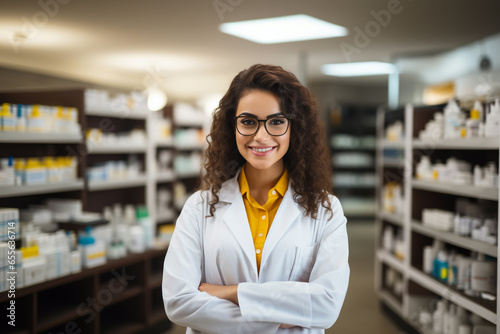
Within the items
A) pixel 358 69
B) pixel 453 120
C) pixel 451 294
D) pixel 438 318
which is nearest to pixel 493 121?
pixel 453 120

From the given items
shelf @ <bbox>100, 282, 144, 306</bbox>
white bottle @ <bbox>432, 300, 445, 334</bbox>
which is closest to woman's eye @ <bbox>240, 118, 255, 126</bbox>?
shelf @ <bbox>100, 282, 144, 306</bbox>

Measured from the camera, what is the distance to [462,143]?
329 centimetres

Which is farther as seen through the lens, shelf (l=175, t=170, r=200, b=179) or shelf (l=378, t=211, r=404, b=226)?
shelf (l=175, t=170, r=200, b=179)

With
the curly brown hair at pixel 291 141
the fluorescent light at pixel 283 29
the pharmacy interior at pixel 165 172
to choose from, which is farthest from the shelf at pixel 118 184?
the curly brown hair at pixel 291 141

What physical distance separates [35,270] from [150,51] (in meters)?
3.97

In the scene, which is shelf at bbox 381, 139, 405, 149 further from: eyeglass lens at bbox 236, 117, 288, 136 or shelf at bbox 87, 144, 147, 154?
eyeglass lens at bbox 236, 117, 288, 136

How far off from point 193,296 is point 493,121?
2.40 meters

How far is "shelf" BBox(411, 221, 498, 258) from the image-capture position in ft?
9.62

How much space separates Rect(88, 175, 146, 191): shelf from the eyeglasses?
9.56ft

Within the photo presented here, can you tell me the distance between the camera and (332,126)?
1037 centimetres

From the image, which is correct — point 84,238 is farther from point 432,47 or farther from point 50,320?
point 432,47

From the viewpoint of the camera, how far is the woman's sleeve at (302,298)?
1508mm

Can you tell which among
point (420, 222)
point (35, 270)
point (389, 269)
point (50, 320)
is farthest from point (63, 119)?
point (389, 269)

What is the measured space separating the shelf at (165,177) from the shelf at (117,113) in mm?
790
